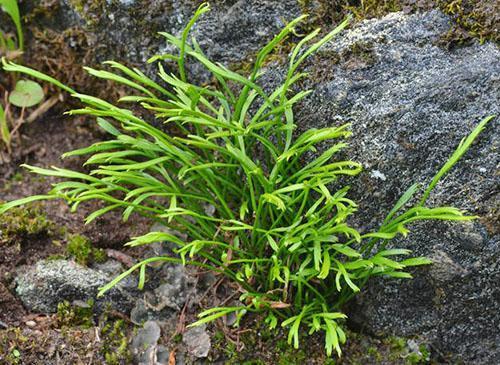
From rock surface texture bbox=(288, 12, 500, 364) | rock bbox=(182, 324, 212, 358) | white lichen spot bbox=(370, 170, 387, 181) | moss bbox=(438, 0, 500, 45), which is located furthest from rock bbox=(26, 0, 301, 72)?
rock bbox=(182, 324, 212, 358)

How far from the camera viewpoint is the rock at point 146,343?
230 centimetres

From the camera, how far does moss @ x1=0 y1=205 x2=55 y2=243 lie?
8.25 feet

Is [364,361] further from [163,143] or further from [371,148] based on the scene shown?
[163,143]

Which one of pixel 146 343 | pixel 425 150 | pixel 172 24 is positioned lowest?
pixel 146 343

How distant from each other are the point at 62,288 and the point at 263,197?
87 centimetres

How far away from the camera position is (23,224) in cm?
254

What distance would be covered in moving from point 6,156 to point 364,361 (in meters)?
1.81

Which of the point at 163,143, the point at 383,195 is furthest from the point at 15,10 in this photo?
the point at 383,195

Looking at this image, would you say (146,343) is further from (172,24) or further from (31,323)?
(172,24)

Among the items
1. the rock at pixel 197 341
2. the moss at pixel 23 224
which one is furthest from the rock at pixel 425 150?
the moss at pixel 23 224

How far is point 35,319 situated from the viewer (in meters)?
2.35

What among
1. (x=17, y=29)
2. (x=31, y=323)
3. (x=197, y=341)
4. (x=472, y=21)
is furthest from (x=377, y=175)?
(x=17, y=29)

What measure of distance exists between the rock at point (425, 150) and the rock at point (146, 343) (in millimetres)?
766

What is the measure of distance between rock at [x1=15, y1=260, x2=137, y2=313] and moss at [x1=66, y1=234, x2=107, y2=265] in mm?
80
